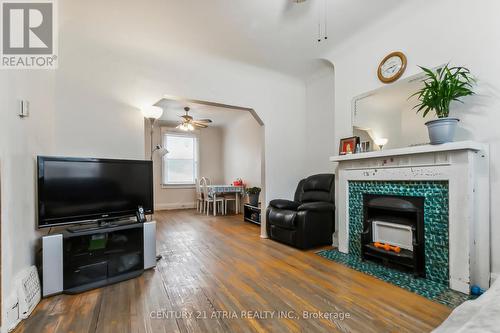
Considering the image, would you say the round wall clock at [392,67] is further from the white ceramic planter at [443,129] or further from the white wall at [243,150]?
the white wall at [243,150]

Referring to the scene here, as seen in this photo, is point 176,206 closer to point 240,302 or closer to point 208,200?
point 208,200

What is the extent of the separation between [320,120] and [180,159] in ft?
14.9

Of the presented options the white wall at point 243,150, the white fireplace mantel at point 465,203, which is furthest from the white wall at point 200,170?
the white fireplace mantel at point 465,203

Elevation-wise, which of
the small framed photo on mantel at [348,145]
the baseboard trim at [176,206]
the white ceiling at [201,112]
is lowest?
the baseboard trim at [176,206]

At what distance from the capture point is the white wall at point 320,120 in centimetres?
382

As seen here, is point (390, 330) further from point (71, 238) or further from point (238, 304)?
point (71, 238)

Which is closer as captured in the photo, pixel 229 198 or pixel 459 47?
Answer: pixel 459 47

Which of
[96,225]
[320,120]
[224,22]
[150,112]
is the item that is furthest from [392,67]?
[96,225]

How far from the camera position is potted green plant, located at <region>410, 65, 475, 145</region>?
2023 millimetres

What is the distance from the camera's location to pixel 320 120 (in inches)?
159

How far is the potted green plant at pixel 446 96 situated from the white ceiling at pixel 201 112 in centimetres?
360

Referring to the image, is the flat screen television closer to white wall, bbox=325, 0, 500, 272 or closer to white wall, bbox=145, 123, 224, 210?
white wall, bbox=325, 0, 500, 272

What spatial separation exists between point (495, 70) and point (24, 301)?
13.7 ft

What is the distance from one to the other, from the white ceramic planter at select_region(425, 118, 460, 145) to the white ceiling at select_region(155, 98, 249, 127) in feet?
12.1
